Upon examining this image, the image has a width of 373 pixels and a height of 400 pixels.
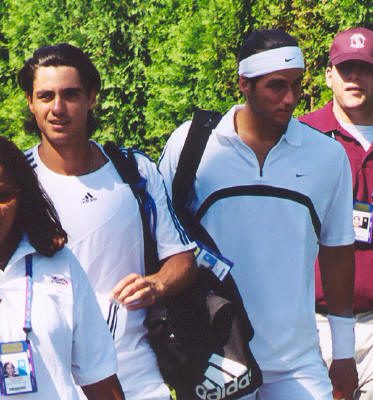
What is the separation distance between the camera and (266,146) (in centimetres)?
348

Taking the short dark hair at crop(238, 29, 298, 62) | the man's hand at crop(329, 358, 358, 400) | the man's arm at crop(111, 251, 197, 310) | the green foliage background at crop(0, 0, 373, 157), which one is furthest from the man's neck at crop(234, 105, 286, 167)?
the green foliage background at crop(0, 0, 373, 157)

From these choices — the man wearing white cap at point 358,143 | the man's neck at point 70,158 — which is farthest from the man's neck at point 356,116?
the man's neck at point 70,158

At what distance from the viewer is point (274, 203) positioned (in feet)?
11.0

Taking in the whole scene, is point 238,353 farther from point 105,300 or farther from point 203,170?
point 203,170

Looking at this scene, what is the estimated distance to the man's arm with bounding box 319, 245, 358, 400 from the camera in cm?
369

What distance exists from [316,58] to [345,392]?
402 cm

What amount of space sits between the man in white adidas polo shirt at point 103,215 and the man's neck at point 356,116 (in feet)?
5.66

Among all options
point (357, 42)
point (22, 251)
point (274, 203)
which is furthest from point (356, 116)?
point (22, 251)

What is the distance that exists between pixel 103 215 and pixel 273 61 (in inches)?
43.1

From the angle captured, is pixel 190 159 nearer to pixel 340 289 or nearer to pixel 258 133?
pixel 258 133

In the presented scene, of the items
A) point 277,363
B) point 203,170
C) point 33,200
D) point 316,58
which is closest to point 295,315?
point 277,363

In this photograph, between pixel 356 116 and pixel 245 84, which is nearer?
pixel 245 84

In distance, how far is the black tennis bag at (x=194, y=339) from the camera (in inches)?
115

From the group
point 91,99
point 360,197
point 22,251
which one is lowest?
point 360,197
